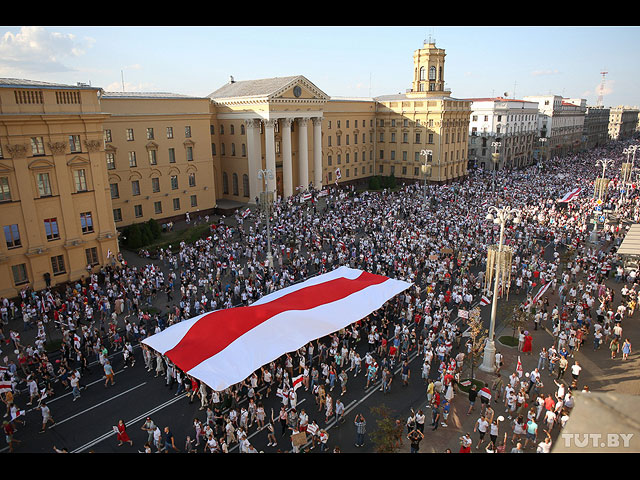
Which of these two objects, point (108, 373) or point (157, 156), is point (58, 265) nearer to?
point (108, 373)

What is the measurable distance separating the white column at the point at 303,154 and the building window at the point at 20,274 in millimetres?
34166

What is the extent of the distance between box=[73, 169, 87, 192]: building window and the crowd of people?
5.56 m

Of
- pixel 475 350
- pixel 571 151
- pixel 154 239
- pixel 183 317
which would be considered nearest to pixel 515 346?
pixel 475 350

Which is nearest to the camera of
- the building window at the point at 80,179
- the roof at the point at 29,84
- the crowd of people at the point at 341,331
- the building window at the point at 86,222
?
the crowd of people at the point at 341,331

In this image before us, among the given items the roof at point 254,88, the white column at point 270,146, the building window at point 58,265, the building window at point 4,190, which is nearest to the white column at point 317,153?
the roof at point 254,88

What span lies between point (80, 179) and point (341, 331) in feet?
68.6

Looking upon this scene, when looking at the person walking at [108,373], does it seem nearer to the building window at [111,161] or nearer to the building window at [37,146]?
the building window at [37,146]

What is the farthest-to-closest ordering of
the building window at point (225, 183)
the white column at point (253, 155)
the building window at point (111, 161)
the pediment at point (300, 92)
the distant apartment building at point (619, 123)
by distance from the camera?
the distant apartment building at point (619, 123)
the building window at point (225, 183)
the white column at point (253, 155)
the pediment at point (300, 92)
the building window at point (111, 161)

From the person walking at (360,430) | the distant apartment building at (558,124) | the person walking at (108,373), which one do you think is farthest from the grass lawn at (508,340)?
the distant apartment building at (558,124)

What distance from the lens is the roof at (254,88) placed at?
51.0m

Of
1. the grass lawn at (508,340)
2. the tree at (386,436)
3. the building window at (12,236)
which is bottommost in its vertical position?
the grass lawn at (508,340)

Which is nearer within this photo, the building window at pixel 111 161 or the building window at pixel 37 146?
the building window at pixel 37 146

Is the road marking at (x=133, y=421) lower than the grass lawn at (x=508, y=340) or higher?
higher

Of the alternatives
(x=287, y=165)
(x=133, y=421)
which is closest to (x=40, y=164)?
(x=133, y=421)
